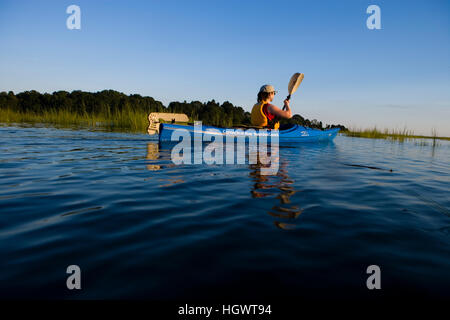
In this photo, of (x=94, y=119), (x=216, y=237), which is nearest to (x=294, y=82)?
(x=216, y=237)

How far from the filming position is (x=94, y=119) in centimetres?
1645

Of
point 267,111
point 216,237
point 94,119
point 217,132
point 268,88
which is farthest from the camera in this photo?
point 94,119

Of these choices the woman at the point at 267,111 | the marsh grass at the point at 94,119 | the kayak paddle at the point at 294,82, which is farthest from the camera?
the marsh grass at the point at 94,119

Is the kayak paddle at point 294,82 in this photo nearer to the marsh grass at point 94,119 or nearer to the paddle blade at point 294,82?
the paddle blade at point 294,82

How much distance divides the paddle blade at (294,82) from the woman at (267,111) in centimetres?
108

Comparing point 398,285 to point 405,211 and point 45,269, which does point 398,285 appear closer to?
point 405,211

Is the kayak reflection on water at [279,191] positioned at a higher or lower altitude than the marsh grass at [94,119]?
lower

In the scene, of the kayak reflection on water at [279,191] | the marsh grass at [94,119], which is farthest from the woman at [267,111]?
the marsh grass at [94,119]

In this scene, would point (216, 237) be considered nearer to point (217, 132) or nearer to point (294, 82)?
point (217, 132)

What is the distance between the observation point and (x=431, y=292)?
54.4 inches

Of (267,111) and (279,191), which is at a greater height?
(267,111)

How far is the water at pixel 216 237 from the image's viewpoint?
139 cm

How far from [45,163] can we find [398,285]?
5.31m

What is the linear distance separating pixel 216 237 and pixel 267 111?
7426mm
